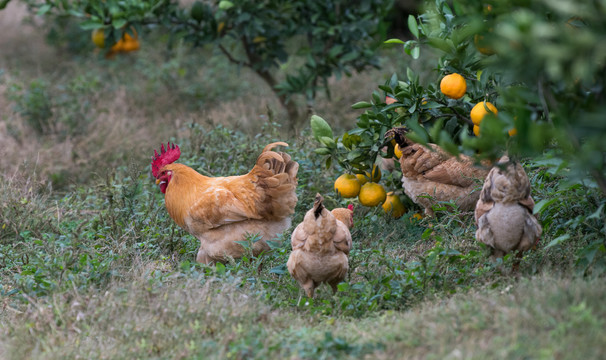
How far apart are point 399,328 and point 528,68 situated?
138 cm

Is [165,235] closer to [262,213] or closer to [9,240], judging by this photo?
[262,213]

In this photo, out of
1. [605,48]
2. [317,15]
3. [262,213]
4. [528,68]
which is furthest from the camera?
[317,15]

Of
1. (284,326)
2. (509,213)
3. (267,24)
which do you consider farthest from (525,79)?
(267,24)

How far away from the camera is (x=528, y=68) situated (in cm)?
250

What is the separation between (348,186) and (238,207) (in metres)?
0.87

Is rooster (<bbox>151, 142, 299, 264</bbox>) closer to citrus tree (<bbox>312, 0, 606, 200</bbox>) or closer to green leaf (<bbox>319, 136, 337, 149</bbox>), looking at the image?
green leaf (<bbox>319, 136, 337, 149</bbox>)

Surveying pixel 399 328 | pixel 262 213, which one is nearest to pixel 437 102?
pixel 262 213

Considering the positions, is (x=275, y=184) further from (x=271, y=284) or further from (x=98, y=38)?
(x=98, y=38)

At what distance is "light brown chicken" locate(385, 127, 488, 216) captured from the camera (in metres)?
4.75

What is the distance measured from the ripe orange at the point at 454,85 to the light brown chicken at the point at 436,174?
0.52 meters

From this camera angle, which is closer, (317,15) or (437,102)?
(437,102)

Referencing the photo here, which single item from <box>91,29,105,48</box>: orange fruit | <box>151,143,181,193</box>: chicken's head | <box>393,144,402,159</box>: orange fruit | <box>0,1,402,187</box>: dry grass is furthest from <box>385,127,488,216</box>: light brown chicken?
<box>91,29,105,48</box>: orange fruit

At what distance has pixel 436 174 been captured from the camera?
4781mm

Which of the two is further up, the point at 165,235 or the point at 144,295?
the point at 144,295
